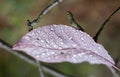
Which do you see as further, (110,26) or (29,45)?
(110,26)

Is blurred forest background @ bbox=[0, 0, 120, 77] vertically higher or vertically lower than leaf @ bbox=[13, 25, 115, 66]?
higher

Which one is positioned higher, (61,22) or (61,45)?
(61,22)

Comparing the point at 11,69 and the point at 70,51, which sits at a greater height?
the point at 11,69

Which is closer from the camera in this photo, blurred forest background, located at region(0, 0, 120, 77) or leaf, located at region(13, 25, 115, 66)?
leaf, located at region(13, 25, 115, 66)

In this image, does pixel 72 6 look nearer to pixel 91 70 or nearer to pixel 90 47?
pixel 91 70

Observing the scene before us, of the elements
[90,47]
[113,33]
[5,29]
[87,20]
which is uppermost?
[5,29]

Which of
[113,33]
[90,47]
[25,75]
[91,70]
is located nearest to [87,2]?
[113,33]
